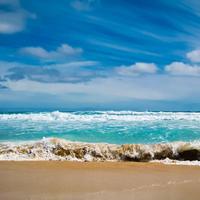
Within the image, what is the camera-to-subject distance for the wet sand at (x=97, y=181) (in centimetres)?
595

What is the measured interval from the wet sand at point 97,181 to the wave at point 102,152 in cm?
115

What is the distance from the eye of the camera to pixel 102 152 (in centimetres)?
1030

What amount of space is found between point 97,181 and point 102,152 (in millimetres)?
3370

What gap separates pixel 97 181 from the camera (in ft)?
22.7

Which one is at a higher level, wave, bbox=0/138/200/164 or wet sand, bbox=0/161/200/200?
wave, bbox=0/138/200/164

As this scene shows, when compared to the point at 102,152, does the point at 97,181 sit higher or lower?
lower

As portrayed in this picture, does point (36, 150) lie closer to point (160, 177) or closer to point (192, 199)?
point (160, 177)

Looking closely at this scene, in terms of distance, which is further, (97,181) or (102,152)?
(102,152)

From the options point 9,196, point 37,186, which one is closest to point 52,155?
point 37,186

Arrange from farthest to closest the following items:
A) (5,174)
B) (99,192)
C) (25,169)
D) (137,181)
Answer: (25,169), (5,174), (137,181), (99,192)

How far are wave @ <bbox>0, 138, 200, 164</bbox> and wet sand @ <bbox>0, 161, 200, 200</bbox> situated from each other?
115cm

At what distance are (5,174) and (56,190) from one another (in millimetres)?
1751

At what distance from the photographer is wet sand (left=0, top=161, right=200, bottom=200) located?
595 centimetres

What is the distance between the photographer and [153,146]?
34.1 feet
